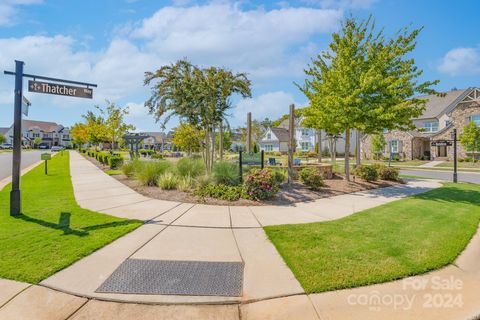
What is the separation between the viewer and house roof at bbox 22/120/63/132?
3734 inches

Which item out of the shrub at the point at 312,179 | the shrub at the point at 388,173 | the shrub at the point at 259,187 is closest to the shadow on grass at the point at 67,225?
the shrub at the point at 259,187

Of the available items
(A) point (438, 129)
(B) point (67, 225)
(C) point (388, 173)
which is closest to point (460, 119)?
(A) point (438, 129)

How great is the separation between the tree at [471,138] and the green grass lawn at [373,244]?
92.8 feet

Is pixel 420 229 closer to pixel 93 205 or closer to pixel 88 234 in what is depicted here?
pixel 88 234

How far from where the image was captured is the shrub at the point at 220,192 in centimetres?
885

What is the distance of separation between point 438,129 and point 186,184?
38546 millimetres

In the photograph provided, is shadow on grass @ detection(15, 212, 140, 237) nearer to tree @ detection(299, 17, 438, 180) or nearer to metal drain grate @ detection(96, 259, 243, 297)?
metal drain grate @ detection(96, 259, 243, 297)

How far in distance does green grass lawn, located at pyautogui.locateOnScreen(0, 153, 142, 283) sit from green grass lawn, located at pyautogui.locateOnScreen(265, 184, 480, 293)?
11.0 feet

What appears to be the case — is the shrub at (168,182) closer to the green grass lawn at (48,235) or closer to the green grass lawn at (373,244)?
the green grass lawn at (48,235)

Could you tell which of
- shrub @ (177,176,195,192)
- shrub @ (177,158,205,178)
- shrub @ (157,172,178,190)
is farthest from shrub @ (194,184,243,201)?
shrub @ (177,158,205,178)

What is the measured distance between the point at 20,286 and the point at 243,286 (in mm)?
2845

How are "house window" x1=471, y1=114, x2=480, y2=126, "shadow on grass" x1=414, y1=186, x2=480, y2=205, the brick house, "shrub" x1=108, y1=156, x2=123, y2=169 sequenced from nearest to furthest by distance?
"shadow on grass" x1=414, y1=186, x2=480, y2=205
"shrub" x1=108, y1=156, x2=123, y2=169
"house window" x1=471, y1=114, x2=480, y2=126
the brick house

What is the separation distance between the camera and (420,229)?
595 centimetres

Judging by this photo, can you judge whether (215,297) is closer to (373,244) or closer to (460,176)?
(373,244)
